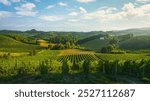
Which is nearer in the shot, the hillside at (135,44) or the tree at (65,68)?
the tree at (65,68)

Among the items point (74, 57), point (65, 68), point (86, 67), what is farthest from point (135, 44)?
point (65, 68)

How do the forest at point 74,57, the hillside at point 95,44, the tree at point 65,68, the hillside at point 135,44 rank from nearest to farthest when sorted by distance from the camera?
the forest at point 74,57, the tree at point 65,68, the hillside at point 95,44, the hillside at point 135,44

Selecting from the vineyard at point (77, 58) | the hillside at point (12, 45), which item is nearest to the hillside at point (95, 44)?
the vineyard at point (77, 58)

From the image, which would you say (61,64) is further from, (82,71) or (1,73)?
(1,73)

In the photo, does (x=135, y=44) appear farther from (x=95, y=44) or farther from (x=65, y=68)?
(x=65, y=68)

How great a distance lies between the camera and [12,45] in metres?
15.6

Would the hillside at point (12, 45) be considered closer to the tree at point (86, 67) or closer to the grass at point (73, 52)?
the grass at point (73, 52)

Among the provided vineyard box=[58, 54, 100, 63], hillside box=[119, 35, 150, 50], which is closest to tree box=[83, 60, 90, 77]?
vineyard box=[58, 54, 100, 63]

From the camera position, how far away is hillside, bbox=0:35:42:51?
14.8 meters

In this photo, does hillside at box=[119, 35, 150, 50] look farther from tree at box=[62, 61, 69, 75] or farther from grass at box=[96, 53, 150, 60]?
tree at box=[62, 61, 69, 75]

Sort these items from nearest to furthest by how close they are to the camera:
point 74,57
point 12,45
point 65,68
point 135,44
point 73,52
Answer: point 65,68 < point 74,57 < point 73,52 < point 135,44 < point 12,45

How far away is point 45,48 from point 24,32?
112cm

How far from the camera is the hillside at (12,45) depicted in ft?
48.7

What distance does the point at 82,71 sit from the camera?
45.3 feet
